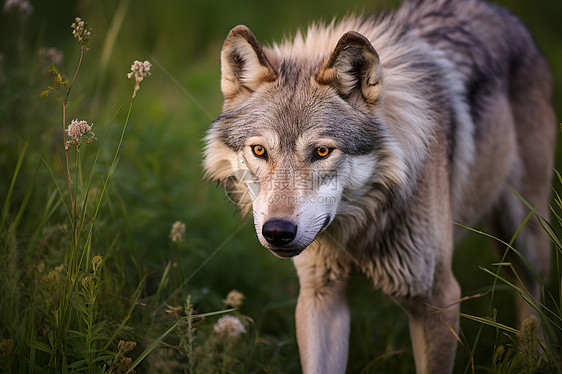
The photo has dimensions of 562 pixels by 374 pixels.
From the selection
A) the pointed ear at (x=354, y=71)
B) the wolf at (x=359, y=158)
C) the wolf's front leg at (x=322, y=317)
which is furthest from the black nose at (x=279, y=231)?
the pointed ear at (x=354, y=71)

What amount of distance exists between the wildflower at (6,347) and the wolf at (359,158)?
1104 millimetres

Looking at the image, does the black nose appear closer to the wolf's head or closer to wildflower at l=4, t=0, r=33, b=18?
the wolf's head

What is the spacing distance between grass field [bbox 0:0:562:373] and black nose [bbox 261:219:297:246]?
0.46 metres

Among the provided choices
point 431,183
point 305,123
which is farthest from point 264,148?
point 431,183

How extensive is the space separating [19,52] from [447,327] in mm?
3581

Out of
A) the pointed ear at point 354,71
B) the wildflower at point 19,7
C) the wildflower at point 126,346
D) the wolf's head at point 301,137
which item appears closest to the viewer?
the wildflower at point 126,346

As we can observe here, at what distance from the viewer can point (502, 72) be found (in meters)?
3.82

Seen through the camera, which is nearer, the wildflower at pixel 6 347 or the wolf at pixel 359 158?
the wildflower at pixel 6 347

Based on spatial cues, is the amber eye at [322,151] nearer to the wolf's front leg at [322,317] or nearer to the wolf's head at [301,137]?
the wolf's head at [301,137]

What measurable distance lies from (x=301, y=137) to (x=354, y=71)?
0.47 metres

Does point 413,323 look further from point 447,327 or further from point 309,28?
point 309,28

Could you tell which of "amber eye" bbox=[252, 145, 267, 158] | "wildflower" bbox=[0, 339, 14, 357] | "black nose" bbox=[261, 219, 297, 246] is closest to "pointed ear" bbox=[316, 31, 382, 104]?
"amber eye" bbox=[252, 145, 267, 158]

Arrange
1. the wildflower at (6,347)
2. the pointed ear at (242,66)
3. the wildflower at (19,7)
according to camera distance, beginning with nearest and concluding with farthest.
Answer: the wildflower at (6,347) < the pointed ear at (242,66) < the wildflower at (19,7)

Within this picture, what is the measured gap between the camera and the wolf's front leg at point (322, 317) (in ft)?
9.78
